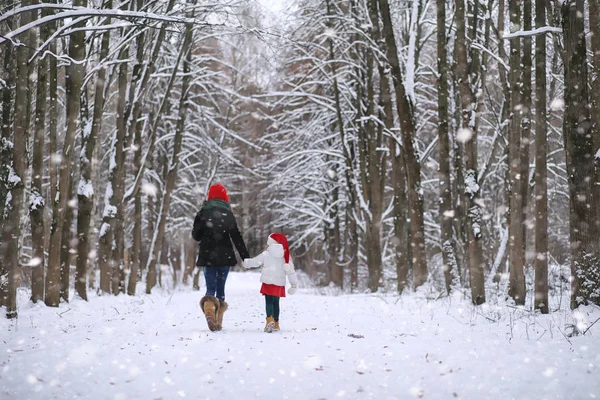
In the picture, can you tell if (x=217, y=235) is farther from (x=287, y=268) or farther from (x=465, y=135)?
(x=465, y=135)

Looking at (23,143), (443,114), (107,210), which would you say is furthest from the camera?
(107,210)

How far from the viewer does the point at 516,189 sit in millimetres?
8102

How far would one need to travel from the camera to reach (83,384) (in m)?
4.04

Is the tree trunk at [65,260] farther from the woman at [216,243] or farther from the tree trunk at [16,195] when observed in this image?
the woman at [216,243]

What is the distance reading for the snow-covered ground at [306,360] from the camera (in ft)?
12.7

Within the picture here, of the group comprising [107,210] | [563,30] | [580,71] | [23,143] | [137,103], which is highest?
[137,103]

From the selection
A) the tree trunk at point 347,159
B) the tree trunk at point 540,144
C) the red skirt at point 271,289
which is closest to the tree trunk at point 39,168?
the red skirt at point 271,289

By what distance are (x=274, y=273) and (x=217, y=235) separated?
0.98 metres

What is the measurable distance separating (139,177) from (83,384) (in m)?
10.4

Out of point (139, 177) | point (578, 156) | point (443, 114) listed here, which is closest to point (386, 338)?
point (578, 156)

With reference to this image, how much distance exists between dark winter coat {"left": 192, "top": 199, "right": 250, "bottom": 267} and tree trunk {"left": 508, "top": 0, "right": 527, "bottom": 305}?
4390 mm

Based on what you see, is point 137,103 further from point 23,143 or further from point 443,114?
point 443,114

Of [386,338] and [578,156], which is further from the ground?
[578,156]

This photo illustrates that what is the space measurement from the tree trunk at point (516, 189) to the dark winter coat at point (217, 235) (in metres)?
4.39
